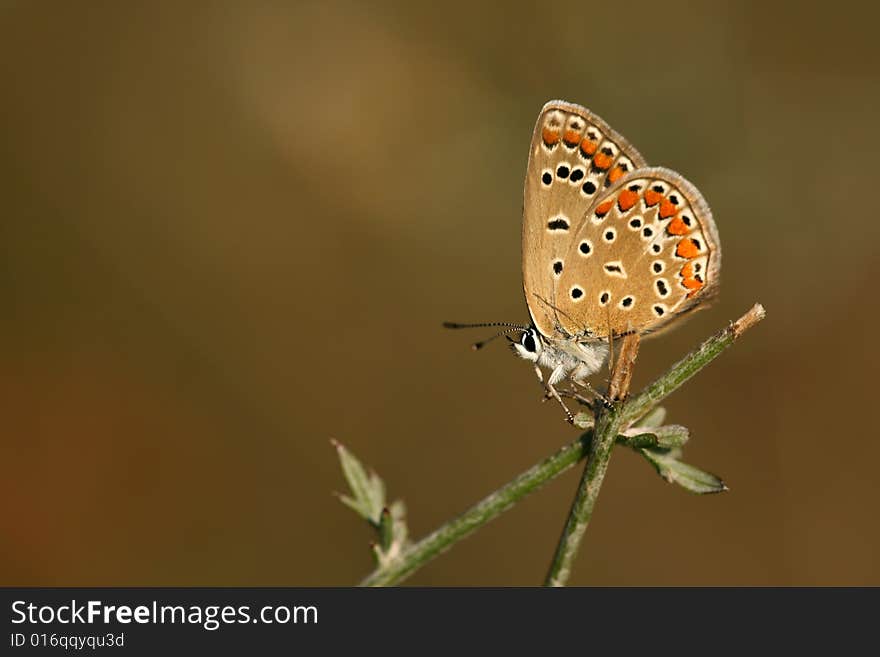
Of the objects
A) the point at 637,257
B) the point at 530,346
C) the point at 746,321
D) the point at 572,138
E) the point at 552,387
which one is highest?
the point at 572,138

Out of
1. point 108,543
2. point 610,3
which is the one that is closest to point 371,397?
point 108,543

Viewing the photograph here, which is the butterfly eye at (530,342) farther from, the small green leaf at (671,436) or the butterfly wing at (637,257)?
the small green leaf at (671,436)

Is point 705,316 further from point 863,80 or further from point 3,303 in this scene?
point 3,303

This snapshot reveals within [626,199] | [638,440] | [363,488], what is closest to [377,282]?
[626,199]

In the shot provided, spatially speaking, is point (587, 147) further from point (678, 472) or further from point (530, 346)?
point (678, 472)

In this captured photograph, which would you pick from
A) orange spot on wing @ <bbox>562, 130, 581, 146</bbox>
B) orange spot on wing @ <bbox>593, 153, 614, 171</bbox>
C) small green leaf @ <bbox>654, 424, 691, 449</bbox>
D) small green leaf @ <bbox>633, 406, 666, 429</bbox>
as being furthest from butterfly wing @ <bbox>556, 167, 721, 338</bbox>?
small green leaf @ <bbox>654, 424, 691, 449</bbox>

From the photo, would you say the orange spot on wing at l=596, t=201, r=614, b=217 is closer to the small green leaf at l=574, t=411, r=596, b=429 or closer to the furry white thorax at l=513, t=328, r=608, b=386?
the furry white thorax at l=513, t=328, r=608, b=386

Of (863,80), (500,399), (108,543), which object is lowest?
(108,543)
